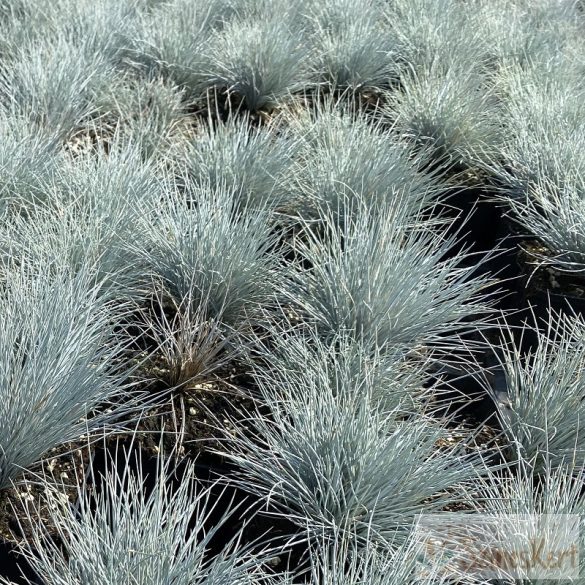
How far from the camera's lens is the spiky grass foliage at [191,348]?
2.25m

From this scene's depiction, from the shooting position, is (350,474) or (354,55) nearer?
(350,474)

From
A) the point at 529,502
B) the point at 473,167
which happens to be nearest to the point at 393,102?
the point at 473,167

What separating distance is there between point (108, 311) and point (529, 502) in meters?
1.24

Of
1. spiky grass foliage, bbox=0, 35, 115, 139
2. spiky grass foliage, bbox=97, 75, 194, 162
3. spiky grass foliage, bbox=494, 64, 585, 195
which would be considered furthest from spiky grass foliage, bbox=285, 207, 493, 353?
spiky grass foliage, bbox=0, 35, 115, 139

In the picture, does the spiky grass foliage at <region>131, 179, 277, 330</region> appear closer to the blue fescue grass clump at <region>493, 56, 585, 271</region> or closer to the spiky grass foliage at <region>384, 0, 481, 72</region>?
the blue fescue grass clump at <region>493, 56, 585, 271</region>

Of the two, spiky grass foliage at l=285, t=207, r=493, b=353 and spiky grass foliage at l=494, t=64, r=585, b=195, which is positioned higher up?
spiky grass foliage at l=494, t=64, r=585, b=195

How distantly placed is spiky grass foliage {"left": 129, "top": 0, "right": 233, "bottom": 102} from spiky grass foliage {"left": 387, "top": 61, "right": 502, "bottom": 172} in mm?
1082

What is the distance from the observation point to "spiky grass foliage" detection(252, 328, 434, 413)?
2.05 meters

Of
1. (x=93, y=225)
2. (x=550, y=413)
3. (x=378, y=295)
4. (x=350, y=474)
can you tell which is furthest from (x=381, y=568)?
(x=93, y=225)

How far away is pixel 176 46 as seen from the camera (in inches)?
157

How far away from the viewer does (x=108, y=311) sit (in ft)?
7.34

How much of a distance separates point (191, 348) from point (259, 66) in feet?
6.64

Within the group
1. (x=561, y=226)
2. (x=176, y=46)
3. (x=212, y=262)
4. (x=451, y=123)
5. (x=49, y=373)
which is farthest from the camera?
(x=176, y=46)

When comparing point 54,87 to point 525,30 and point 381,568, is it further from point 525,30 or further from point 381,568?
point 525,30
